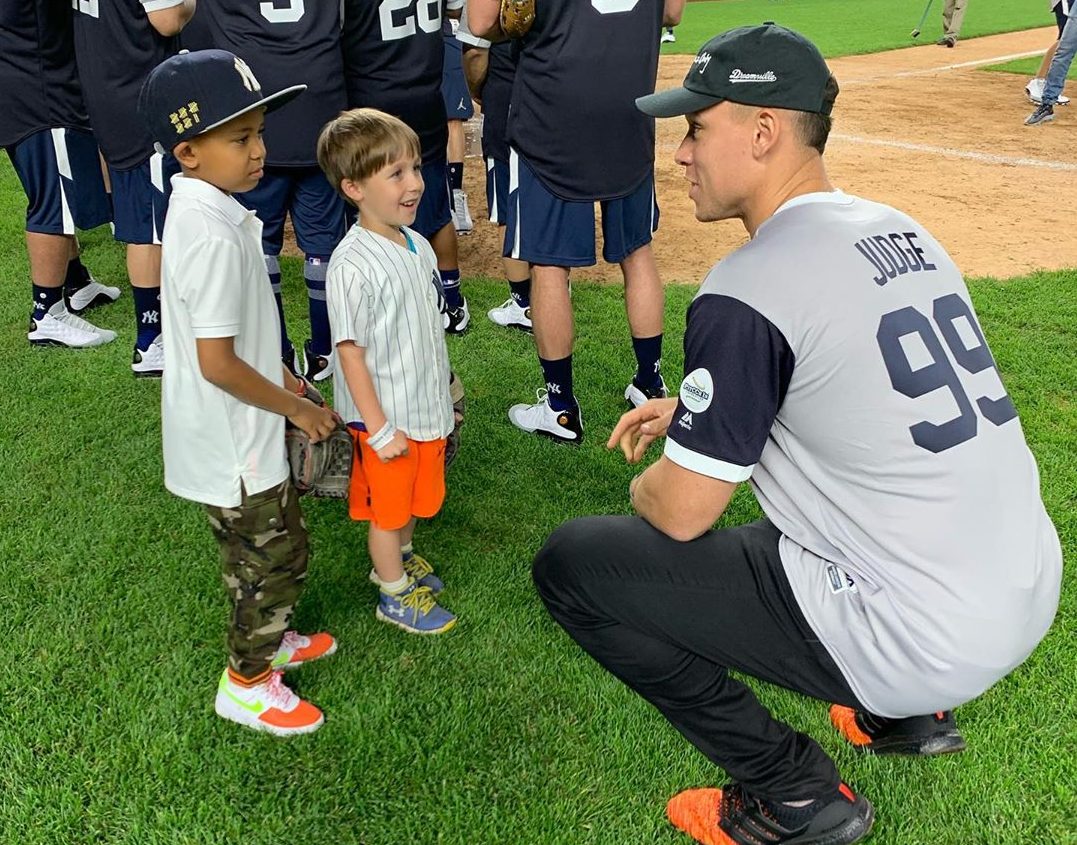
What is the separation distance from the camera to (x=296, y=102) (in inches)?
148

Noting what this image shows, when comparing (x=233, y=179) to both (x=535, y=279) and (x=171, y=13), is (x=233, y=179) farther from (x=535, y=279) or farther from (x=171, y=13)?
(x=171, y=13)

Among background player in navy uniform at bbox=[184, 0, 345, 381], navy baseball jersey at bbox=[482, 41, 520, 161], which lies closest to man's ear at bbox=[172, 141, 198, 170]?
background player in navy uniform at bbox=[184, 0, 345, 381]

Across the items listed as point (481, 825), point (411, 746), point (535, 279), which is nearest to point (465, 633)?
point (411, 746)

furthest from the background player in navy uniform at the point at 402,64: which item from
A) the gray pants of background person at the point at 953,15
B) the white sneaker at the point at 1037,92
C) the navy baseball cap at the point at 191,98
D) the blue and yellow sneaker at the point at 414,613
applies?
the gray pants of background person at the point at 953,15

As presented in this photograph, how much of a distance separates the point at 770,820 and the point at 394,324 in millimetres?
1532

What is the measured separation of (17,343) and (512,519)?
9.52ft

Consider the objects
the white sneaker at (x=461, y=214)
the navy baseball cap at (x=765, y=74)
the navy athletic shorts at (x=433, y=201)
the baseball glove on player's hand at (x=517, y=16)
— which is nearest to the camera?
the navy baseball cap at (x=765, y=74)

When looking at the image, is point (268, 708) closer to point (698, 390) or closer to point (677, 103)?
point (698, 390)

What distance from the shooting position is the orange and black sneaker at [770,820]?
2000 mm

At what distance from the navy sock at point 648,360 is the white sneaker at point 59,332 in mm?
2689

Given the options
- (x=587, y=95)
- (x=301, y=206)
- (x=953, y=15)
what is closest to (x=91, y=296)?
(x=301, y=206)

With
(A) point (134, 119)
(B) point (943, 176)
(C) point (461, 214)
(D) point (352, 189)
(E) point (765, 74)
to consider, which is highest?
(E) point (765, 74)

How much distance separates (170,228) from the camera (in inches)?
80.7

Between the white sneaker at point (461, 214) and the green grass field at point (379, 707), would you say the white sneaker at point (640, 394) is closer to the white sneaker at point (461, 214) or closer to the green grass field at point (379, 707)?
the green grass field at point (379, 707)
